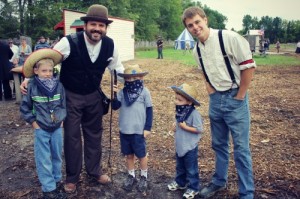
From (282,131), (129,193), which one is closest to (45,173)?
(129,193)

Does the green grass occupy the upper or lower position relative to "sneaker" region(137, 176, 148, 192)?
A: upper

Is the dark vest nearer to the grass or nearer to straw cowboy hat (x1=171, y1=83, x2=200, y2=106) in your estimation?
straw cowboy hat (x1=171, y1=83, x2=200, y2=106)

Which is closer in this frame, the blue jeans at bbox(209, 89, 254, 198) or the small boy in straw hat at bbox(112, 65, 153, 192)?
the blue jeans at bbox(209, 89, 254, 198)

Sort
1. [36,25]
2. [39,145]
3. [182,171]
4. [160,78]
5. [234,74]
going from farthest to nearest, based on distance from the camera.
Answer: [36,25] → [160,78] → [182,171] → [39,145] → [234,74]

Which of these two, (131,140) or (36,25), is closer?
(131,140)

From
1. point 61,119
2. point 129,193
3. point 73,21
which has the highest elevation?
point 73,21

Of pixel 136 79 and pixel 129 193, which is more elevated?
pixel 136 79

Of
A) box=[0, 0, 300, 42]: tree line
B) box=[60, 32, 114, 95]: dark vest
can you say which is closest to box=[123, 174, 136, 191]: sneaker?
box=[60, 32, 114, 95]: dark vest

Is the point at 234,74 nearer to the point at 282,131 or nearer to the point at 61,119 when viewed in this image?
the point at 61,119

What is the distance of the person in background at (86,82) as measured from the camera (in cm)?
383

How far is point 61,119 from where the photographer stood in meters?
3.80

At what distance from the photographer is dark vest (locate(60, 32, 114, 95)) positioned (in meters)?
3.88

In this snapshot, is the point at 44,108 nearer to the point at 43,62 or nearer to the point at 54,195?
the point at 43,62

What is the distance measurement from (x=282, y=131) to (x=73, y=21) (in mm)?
18386
